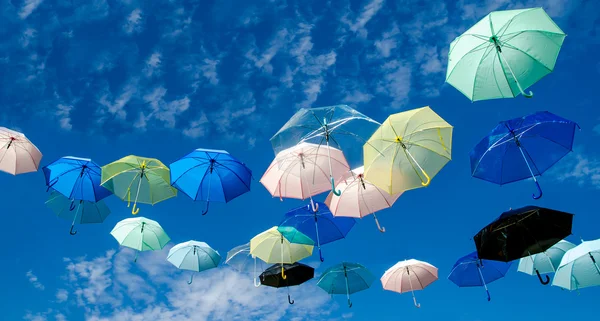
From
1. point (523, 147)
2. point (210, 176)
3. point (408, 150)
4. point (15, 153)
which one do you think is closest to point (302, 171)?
point (210, 176)

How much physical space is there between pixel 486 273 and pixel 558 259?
2.77 m

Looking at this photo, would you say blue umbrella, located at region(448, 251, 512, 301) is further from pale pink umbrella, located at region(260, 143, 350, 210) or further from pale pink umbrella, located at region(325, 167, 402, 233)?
pale pink umbrella, located at region(260, 143, 350, 210)

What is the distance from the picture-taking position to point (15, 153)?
45.2 feet

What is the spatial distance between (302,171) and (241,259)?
22.6ft

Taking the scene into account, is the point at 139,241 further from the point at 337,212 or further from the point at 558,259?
the point at 558,259

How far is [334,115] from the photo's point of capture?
442 inches

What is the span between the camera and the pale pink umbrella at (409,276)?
58.0ft

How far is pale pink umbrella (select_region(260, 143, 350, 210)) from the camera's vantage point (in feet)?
40.7

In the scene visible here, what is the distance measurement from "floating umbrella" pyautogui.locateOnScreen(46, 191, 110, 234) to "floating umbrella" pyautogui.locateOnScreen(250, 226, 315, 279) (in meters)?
6.73

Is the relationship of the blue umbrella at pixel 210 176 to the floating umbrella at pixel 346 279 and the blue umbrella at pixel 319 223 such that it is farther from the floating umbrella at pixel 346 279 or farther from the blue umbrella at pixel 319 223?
the floating umbrella at pixel 346 279

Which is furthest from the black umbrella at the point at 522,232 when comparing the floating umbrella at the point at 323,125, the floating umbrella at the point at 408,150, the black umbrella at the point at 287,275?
the black umbrella at the point at 287,275

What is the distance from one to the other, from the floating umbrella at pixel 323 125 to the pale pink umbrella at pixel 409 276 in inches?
331

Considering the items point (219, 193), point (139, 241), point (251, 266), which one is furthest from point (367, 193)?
point (139, 241)

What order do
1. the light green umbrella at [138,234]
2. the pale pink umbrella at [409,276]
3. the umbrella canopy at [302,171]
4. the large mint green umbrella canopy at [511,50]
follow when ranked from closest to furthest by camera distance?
1. the large mint green umbrella canopy at [511,50]
2. the umbrella canopy at [302,171]
3. the light green umbrella at [138,234]
4. the pale pink umbrella at [409,276]
